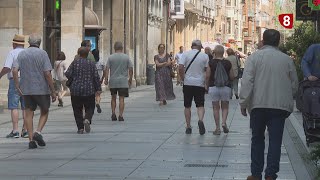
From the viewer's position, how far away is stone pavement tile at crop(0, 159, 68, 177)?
1134cm

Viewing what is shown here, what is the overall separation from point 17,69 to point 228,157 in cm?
420

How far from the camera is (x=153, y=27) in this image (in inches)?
2073

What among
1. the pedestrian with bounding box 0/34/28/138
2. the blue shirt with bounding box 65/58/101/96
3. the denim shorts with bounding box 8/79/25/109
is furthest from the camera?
the blue shirt with bounding box 65/58/101/96

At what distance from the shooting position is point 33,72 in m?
14.6

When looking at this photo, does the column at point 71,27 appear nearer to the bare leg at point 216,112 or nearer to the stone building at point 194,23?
the bare leg at point 216,112

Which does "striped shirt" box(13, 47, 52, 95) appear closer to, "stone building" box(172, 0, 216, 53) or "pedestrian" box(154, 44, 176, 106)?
"pedestrian" box(154, 44, 176, 106)

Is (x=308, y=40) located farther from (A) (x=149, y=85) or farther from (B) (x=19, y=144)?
(A) (x=149, y=85)

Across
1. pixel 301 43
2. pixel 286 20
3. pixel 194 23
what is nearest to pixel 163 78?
pixel 301 43

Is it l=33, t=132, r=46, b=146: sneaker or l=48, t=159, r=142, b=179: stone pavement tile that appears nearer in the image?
l=48, t=159, r=142, b=179: stone pavement tile

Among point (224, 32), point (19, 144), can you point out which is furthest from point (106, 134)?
point (224, 32)

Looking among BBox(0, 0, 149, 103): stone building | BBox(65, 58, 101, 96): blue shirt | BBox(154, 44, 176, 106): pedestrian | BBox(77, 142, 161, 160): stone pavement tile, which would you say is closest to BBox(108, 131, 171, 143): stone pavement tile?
BBox(77, 142, 161, 160): stone pavement tile

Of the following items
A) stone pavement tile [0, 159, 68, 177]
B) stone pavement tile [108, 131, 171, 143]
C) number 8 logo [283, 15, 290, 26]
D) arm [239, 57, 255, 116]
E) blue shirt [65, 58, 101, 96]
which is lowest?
stone pavement tile [108, 131, 171, 143]

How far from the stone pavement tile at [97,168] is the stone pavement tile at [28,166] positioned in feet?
0.51

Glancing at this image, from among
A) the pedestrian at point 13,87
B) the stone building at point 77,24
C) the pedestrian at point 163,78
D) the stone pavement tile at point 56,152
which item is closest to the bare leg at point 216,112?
the stone pavement tile at point 56,152
